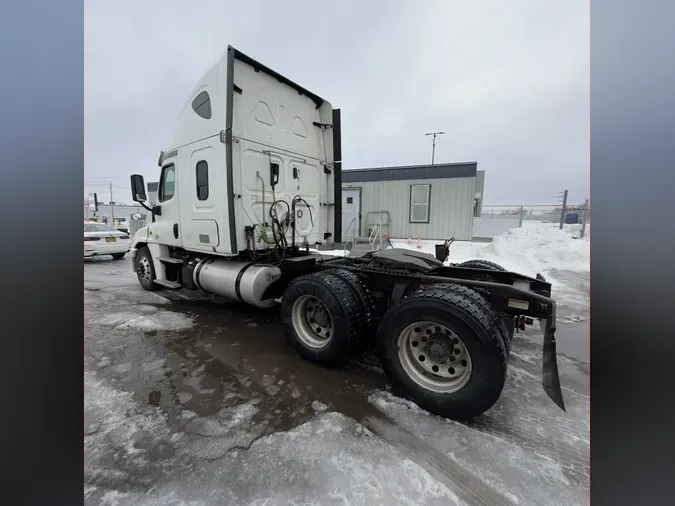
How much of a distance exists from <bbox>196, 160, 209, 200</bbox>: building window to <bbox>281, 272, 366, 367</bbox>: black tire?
2.26m

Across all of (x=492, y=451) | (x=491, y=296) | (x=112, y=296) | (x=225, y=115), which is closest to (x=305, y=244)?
(x=225, y=115)

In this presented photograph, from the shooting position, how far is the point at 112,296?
22.3 feet

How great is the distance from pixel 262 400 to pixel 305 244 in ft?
10.2

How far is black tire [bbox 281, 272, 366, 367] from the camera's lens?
135 inches

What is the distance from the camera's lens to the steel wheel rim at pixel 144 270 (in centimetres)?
699

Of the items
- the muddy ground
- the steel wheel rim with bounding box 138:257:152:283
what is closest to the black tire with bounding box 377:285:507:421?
the muddy ground

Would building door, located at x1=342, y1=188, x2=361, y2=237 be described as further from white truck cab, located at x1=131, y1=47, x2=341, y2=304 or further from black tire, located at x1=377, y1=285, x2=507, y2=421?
black tire, located at x1=377, y1=285, x2=507, y2=421

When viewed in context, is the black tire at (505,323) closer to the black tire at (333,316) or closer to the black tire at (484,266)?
the black tire at (484,266)

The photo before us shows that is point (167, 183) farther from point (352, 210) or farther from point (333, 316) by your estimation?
point (352, 210)

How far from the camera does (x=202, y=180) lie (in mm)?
4918

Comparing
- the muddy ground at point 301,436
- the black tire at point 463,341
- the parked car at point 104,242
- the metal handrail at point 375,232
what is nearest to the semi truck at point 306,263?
the black tire at point 463,341

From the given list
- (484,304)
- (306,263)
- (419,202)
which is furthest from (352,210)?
(484,304)
